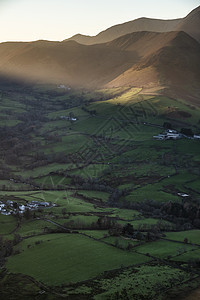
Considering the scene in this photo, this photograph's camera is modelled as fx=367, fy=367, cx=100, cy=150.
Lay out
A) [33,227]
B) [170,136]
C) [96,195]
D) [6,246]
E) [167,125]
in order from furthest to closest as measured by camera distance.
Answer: [167,125]
[170,136]
[96,195]
[33,227]
[6,246]

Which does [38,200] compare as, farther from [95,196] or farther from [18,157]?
[18,157]

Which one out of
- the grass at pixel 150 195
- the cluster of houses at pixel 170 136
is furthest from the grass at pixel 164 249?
the cluster of houses at pixel 170 136

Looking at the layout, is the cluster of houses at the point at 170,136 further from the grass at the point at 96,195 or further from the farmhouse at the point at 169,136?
the grass at the point at 96,195

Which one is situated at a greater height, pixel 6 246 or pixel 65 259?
pixel 6 246

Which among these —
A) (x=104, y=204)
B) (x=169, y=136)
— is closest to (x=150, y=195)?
(x=104, y=204)

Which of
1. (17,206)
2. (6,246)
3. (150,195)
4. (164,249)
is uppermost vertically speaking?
(17,206)

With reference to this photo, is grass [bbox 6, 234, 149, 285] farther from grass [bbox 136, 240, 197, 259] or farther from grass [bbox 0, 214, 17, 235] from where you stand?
grass [bbox 0, 214, 17, 235]

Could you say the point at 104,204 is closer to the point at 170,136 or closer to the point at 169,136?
the point at 169,136
